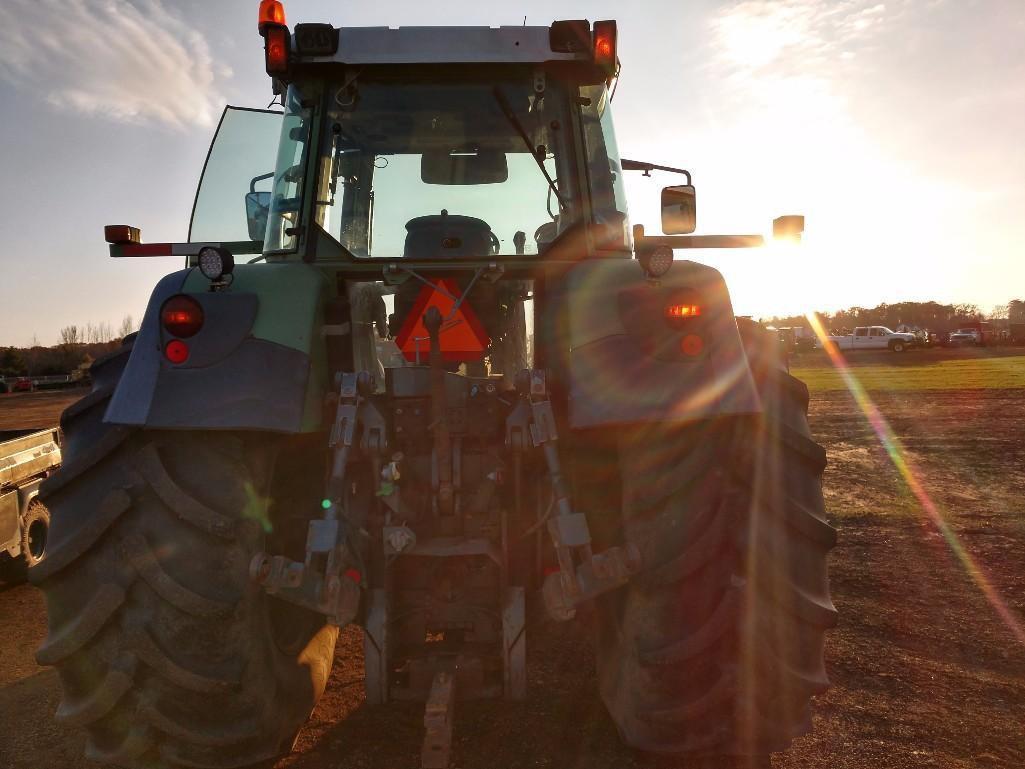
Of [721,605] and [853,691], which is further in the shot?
[853,691]

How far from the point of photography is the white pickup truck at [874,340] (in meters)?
44.7

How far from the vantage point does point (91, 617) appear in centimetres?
213

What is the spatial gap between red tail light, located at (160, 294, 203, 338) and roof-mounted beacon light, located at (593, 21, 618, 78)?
2041mm

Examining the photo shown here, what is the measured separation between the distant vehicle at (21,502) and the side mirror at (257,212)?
9.19 ft

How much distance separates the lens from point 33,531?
595 centimetres

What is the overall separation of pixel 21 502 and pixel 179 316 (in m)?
4.39

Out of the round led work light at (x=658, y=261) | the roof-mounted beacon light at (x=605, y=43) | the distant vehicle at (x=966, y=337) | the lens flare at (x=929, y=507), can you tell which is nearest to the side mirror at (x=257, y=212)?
the roof-mounted beacon light at (x=605, y=43)

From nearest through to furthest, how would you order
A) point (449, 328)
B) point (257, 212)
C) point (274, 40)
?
point (449, 328), point (274, 40), point (257, 212)

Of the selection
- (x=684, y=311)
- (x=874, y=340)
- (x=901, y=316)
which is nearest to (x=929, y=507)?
(x=684, y=311)

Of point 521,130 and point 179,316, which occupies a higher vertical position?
point 521,130

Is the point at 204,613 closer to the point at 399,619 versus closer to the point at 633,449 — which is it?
the point at 399,619

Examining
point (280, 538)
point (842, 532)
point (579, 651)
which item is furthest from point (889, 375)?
point (280, 538)

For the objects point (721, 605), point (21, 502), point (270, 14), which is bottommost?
point (21, 502)

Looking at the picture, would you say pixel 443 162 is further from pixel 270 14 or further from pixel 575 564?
pixel 575 564
